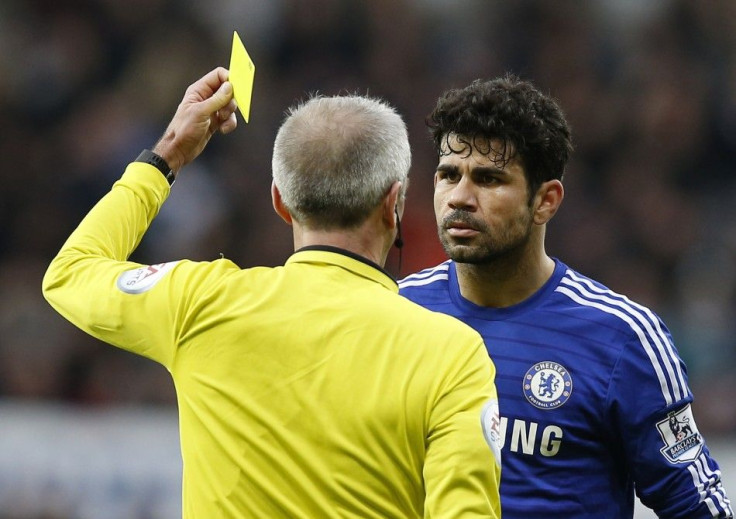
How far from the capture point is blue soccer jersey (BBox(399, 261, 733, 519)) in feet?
10.9

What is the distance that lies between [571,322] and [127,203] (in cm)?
133

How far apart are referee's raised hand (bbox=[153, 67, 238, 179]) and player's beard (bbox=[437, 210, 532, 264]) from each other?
79 cm

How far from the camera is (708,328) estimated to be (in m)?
8.00

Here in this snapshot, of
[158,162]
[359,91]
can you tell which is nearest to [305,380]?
[158,162]

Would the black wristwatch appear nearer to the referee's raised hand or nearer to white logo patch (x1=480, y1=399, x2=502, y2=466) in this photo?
the referee's raised hand

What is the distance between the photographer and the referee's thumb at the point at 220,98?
2.86m

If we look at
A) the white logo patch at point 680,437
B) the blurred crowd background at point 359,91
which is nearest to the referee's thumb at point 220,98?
the white logo patch at point 680,437

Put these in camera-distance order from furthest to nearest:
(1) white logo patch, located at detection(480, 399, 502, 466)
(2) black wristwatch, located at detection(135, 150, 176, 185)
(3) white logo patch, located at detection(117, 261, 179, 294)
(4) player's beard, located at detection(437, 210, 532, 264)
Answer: (4) player's beard, located at detection(437, 210, 532, 264) → (2) black wristwatch, located at detection(135, 150, 176, 185) → (3) white logo patch, located at detection(117, 261, 179, 294) → (1) white logo patch, located at detection(480, 399, 502, 466)

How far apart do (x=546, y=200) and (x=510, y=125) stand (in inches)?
9.6

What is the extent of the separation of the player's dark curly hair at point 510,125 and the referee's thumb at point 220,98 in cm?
85

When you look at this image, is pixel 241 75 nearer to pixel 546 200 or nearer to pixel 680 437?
pixel 546 200

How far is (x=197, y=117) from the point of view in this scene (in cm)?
286

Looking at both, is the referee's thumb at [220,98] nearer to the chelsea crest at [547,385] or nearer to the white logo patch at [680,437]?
the chelsea crest at [547,385]

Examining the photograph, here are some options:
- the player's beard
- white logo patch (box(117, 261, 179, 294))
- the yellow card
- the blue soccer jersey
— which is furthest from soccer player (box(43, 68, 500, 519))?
the blue soccer jersey
